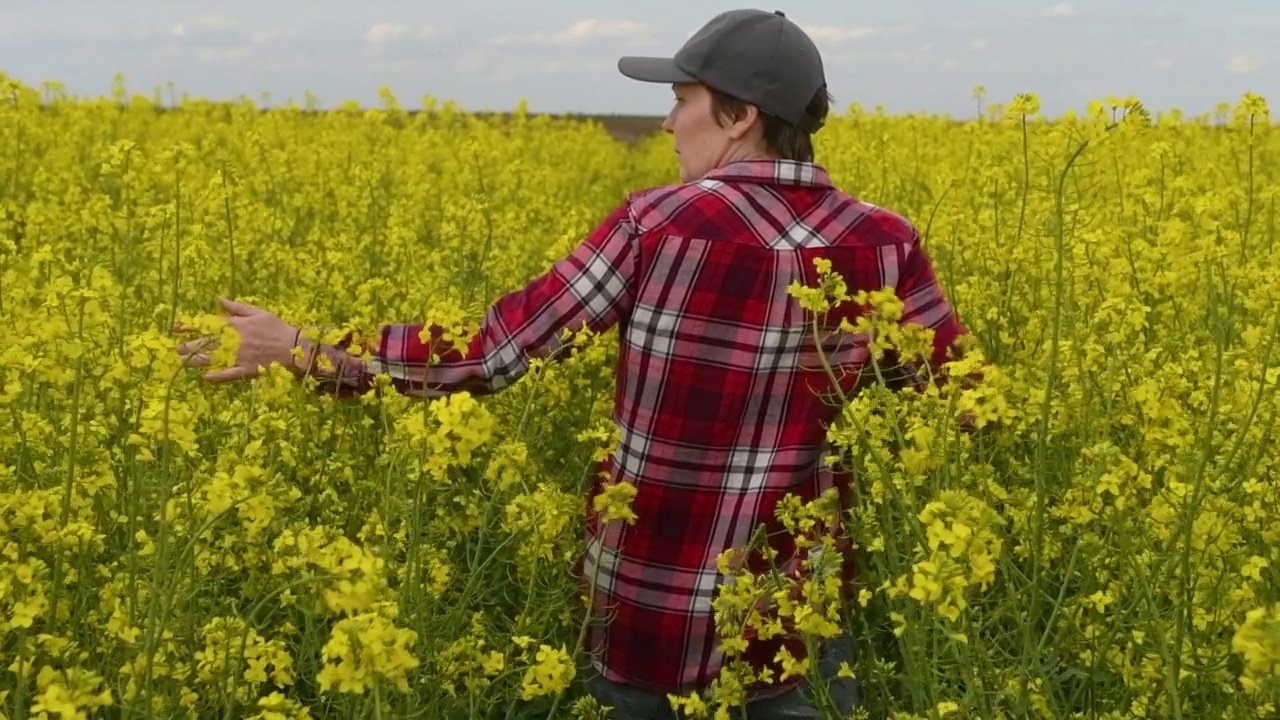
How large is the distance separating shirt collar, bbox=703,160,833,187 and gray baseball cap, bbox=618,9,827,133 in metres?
0.09

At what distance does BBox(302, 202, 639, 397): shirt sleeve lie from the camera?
2.21 meters

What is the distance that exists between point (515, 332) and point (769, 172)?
552 millimetres

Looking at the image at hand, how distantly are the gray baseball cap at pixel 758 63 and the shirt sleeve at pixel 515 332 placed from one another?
1.02 ft

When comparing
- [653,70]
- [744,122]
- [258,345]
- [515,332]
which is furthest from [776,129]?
[258,345]

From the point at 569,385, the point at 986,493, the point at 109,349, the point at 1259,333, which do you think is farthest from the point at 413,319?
the point at 1259,333

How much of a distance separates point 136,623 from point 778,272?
1.25 m

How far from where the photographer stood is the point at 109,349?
2.44 metres

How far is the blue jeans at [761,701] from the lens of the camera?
7.70ft

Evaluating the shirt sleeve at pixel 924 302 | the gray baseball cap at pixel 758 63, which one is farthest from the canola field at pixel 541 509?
the gray baseball cap at pixel 758 63

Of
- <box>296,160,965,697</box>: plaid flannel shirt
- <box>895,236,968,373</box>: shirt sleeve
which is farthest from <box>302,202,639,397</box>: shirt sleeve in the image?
<box>895,236,968,373</box>: shirt sleeve

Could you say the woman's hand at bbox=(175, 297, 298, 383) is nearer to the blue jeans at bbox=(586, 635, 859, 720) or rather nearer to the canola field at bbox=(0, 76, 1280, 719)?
the canola field at bbox=(0, 76, 1280, 719)

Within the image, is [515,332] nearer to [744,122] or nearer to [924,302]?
[744,122]

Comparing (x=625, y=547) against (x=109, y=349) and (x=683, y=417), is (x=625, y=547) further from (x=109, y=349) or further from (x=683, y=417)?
(x=109, y=349)

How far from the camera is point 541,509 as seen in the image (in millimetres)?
2225
